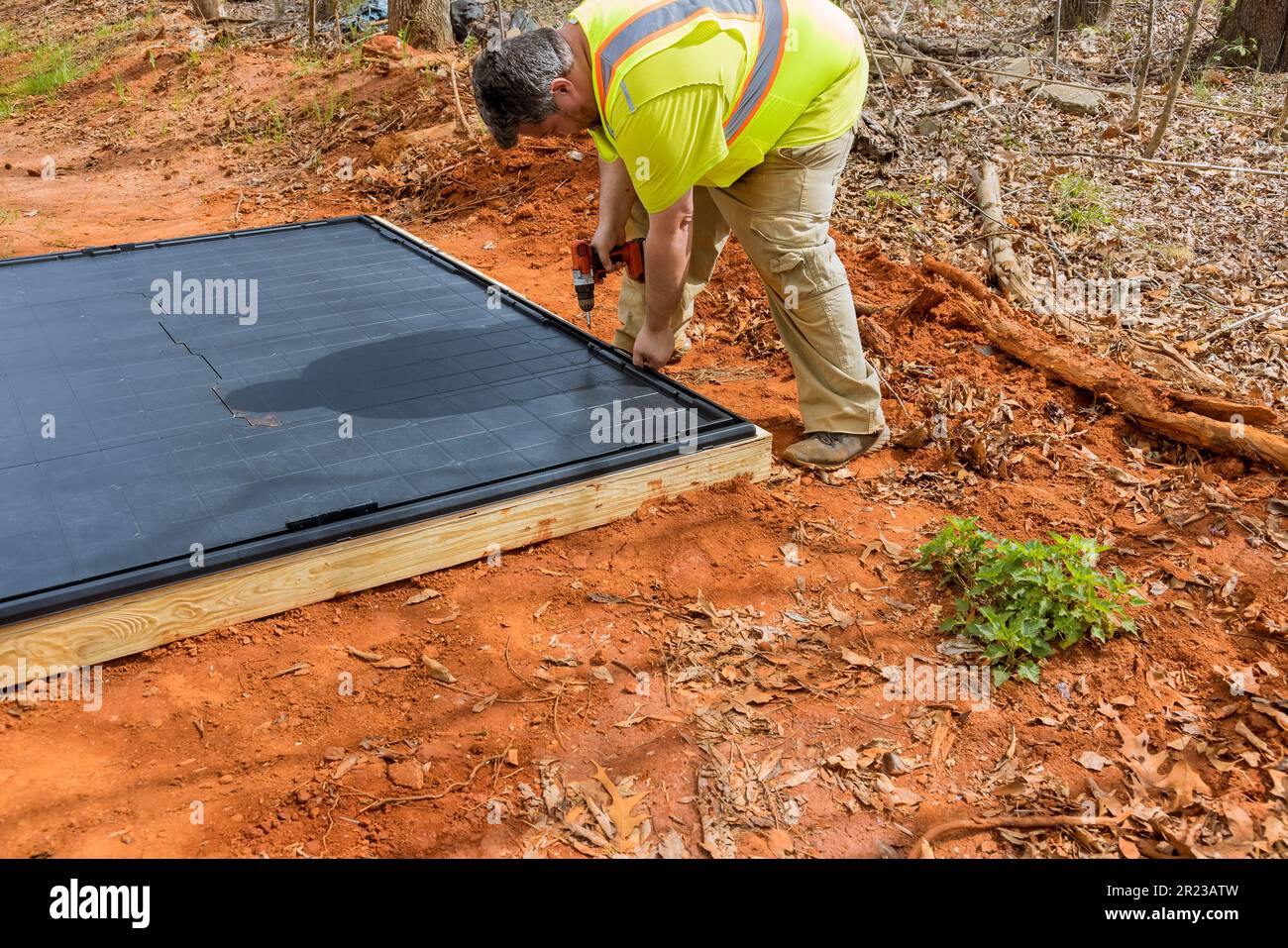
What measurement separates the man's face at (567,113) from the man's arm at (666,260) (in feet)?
1.23

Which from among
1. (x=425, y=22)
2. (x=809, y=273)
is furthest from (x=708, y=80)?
(x=425, y=22)

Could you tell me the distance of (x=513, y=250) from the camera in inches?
252

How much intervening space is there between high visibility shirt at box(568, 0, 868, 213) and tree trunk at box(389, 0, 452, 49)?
6.48 metres

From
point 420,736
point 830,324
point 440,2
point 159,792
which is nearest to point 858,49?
point 830,324

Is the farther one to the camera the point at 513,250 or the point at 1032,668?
the point at 513,250

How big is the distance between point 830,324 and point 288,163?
19.8ft

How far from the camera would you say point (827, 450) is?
12.9 feet

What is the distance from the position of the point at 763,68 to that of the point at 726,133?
24cm

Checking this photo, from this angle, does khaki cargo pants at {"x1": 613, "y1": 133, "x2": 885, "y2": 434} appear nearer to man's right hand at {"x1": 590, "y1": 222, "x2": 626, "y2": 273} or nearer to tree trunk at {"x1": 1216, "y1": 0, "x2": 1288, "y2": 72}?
man's right hand at {"x1": 590, "y1": 222, "x2": 626, "y2": 273}

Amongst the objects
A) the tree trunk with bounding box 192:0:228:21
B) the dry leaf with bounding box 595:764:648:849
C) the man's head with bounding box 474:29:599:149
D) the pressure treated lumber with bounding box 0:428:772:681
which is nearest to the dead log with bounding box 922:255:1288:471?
the pressure treated lumber with bounding box 0:428:772:681

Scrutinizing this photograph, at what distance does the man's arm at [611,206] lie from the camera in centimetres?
400

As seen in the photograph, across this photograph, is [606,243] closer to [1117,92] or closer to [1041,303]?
[1041,303]

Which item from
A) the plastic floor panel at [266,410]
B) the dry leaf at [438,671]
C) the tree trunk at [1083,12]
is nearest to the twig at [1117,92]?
the tree trunk at [1083,12]

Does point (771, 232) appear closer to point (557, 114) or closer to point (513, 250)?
point (557, 114)
